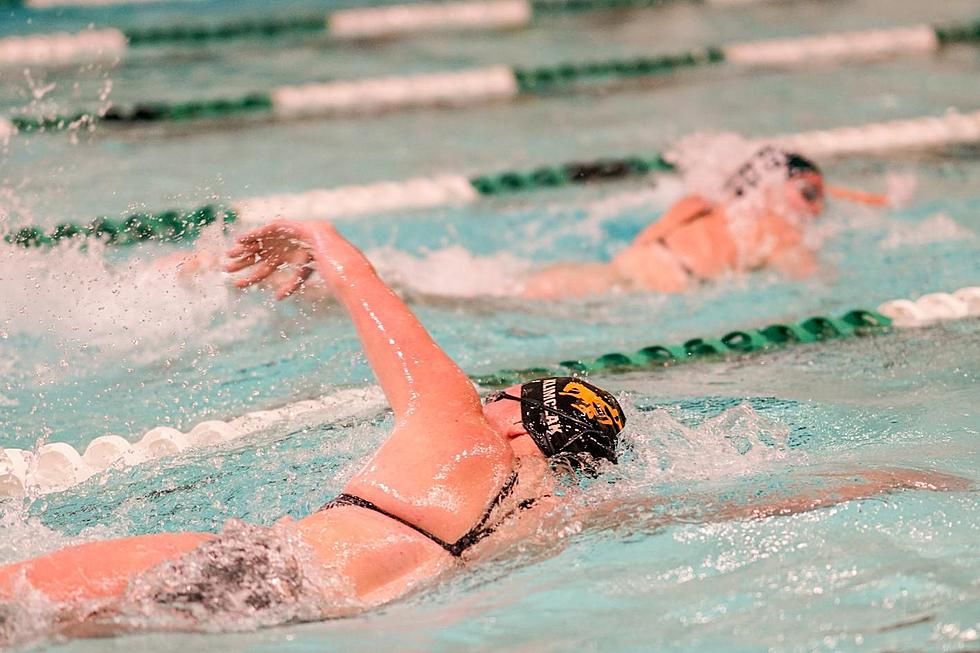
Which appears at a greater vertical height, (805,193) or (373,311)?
(373,311)

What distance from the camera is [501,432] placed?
2.41 m

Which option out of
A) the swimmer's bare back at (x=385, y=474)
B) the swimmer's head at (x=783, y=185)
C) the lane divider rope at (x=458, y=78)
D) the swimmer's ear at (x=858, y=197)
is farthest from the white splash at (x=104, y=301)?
the swimmer's ear at (x=858, y=197)

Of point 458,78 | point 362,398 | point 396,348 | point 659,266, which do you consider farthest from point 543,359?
point 458,78

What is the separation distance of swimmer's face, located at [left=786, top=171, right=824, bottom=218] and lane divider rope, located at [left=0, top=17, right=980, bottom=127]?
238 cm

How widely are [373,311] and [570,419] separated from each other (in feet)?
1.43

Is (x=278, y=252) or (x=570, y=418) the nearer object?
(x=570, y=418)

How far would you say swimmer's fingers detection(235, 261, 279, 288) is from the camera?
8.04ft

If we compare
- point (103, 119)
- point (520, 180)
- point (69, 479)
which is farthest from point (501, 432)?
point (103, 119)

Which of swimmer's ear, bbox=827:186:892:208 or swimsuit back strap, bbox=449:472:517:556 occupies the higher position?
swimsuit back strap, bbox=449:472:517:556

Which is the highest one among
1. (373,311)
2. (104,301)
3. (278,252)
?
(278,252)

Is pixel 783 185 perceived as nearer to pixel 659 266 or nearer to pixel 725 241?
pixel 725 241

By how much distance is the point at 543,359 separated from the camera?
362cm

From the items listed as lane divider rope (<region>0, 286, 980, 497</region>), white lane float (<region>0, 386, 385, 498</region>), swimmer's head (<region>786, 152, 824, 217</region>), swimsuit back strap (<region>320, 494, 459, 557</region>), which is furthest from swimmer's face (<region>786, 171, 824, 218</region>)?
swimsuit back strap (<region>320, 494, 459, 557</region>)

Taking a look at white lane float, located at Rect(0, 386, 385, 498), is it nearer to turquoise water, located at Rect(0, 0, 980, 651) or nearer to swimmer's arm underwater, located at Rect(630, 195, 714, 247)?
turquoise water, located at Rect(0, 0, 980, 651)
